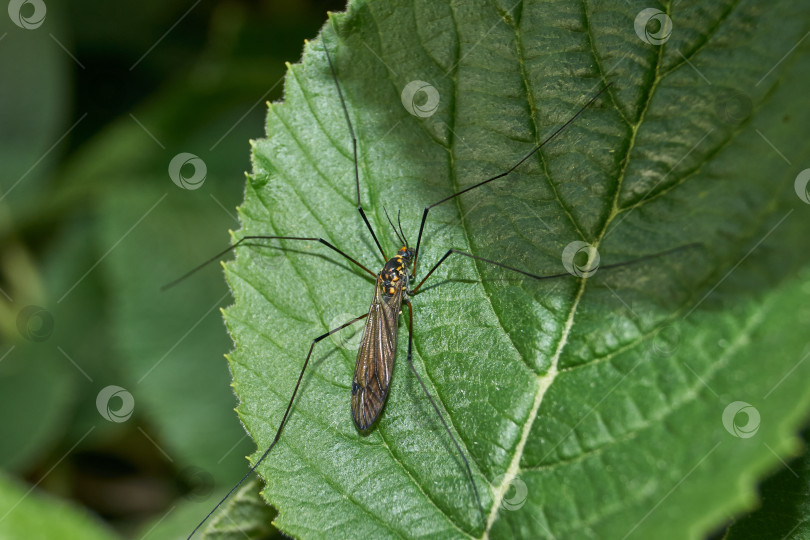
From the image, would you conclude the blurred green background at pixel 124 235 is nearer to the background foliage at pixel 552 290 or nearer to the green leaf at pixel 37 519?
the green leaf at pixel 37 519

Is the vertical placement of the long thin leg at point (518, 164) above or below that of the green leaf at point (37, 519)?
below

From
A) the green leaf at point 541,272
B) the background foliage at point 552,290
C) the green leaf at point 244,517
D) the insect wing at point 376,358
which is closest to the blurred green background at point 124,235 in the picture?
the background foliage at point 552,290

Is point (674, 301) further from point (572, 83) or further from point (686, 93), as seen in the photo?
point (572, 83)

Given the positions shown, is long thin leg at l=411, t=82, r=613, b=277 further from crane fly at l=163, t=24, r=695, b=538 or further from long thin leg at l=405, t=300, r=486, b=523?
long thin leg at l=405, t=300, r=486, b=523

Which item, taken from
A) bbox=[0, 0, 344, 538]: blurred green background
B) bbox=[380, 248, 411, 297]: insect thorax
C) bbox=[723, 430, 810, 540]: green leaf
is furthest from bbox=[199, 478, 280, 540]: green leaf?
bbox=[723, 430, 810, 540]: green leaf

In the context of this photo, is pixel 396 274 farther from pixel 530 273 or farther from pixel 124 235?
pixel 124 235

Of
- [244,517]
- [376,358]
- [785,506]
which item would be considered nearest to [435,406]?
[376,358]

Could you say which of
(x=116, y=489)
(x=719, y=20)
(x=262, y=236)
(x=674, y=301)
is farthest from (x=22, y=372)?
(x=719, y=20)
